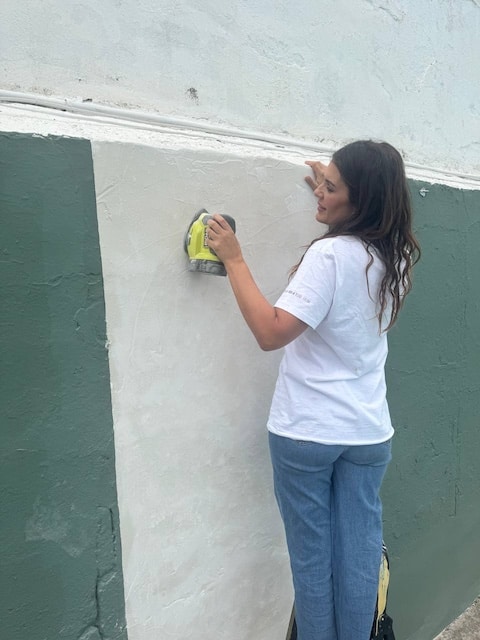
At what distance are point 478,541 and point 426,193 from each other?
199 centimetres

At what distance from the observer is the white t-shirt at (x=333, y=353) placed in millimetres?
1629

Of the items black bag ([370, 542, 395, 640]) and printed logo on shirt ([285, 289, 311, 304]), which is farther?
black bag ([370, 542, 395, 640])

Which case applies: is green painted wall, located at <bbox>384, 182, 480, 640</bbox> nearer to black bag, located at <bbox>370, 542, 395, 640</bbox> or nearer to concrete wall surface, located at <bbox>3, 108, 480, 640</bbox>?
concrete wall surface, located at <bbox>3, 108, 480, 640</bbox>

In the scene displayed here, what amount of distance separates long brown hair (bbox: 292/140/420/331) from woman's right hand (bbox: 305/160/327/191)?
0.22 metres

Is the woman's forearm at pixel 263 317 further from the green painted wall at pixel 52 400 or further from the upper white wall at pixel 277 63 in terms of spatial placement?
the upper white wall at pixel 277 63

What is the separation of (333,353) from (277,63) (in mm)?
975

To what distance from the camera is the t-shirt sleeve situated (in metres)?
1.61

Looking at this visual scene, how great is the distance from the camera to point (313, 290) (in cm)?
161

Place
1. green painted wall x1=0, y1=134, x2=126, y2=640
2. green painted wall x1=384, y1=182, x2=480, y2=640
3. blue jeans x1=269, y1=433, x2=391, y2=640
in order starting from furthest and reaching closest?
green painted wall x1=384, y1=182, x2=480, y2=640, blue jeans x1=269, y1=433, x2=391, y2=640, green painted wall x1=0, y1=134, x2=126, y2=640

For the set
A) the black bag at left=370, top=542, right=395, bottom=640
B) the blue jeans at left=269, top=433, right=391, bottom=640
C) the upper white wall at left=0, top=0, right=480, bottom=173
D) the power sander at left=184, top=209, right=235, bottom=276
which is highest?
the upper white wall at left=0, top=0, right=480, bottom=173

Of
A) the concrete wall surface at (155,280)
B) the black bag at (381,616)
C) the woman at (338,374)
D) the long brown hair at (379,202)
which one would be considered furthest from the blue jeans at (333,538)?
the long brown hair at (379,202)

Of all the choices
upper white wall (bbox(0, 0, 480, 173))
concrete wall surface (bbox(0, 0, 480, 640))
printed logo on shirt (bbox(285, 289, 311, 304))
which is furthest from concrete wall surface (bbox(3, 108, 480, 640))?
printed logo on shirt (bbox(285, 289, 311, 304))

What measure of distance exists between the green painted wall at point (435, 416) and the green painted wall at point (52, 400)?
132cm

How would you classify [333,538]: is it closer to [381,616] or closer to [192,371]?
[381,616]
